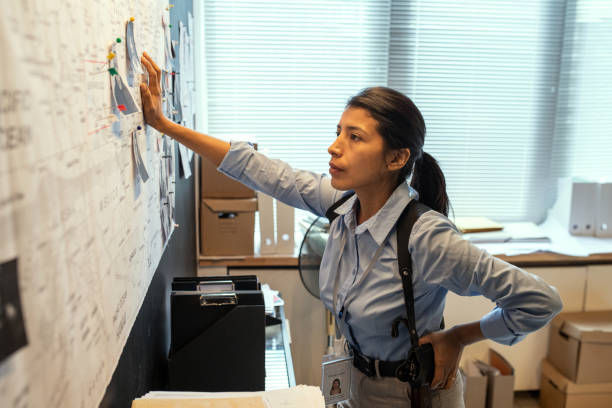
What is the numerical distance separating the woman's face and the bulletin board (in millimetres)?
562

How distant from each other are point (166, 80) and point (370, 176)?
0.58 meters

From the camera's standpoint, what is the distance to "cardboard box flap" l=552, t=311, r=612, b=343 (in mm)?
2625

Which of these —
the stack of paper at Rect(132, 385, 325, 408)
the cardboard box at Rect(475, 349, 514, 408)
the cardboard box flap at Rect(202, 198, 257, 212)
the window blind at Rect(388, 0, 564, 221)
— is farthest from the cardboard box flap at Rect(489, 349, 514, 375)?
the stack of paper at Rect(132, 385, 325, 408)

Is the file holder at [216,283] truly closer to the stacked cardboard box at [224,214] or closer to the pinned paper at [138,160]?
the pinned paper at [138,160]

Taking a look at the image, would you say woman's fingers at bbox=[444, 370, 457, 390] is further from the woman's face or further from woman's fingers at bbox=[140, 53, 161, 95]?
woman's fingers at bbox=[140, 53, 161, 95]

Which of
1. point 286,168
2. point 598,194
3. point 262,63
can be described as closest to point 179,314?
point 286,168

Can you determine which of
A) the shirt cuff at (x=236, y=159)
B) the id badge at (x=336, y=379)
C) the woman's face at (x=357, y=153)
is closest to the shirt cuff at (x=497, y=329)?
the id badge at (x=336, y=379)

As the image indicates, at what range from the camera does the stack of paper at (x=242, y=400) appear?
850 mm

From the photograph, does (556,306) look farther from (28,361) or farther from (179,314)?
(28,361)

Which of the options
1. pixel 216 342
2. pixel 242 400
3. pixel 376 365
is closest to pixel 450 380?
pixel 376 365

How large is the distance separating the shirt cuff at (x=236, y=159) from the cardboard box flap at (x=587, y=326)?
206 centimetres

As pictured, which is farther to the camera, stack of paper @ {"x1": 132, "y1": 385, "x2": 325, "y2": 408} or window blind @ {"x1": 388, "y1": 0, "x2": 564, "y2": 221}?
window blind @ {"x1": 388, "y1": 0, "x2": 564, "y2": 221}

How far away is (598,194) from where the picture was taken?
2.97 meters

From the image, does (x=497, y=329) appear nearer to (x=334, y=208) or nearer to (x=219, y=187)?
(x=334, y=208)
